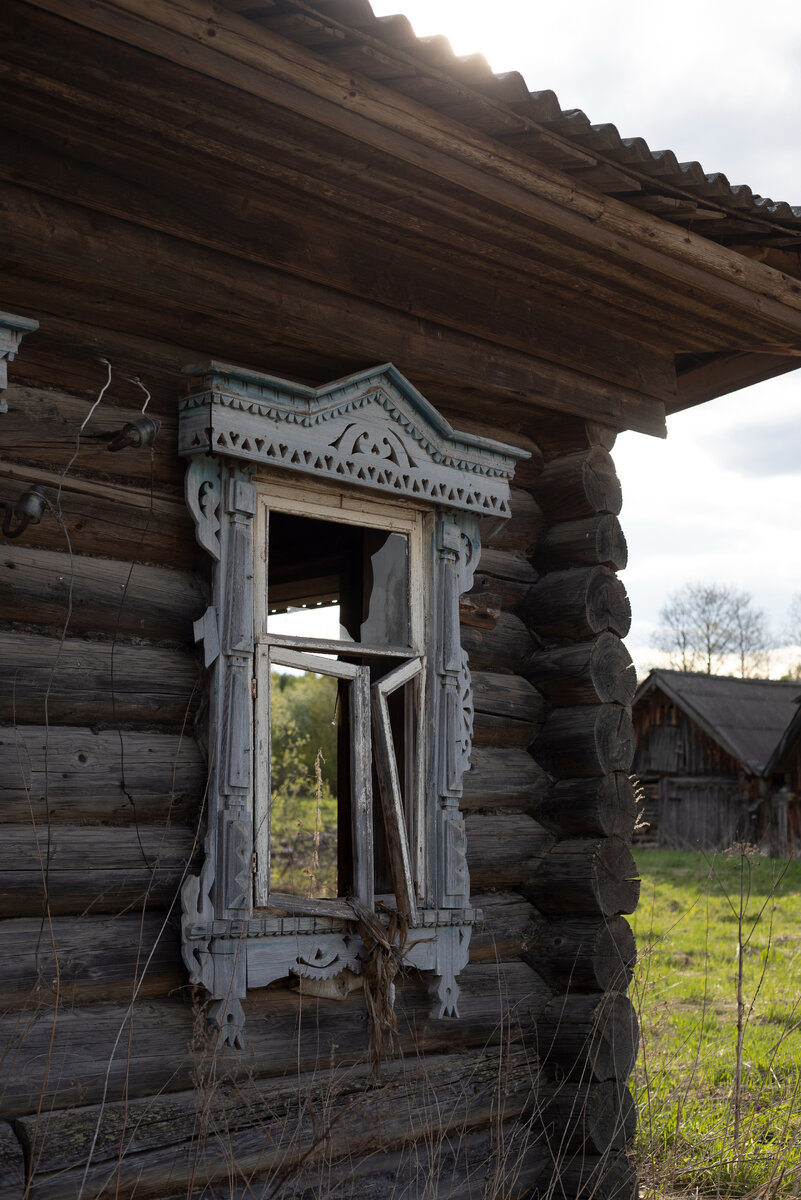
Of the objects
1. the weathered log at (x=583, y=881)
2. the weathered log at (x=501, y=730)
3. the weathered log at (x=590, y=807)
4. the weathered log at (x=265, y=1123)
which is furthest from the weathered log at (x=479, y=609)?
the weathered log at (x=265, y=1123)

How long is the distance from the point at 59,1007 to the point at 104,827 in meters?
0.50

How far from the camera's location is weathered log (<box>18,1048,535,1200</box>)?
3.10m

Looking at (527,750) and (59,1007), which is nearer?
(59,1007)

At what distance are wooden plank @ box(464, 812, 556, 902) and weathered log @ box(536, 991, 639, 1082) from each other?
0.51 m

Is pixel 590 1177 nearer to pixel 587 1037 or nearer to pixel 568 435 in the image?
pixel 587 1037

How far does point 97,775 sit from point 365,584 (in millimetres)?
1476

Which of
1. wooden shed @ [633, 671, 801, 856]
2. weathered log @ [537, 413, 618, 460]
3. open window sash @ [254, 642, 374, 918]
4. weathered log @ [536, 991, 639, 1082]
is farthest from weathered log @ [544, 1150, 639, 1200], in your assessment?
wooden shed @ [633, 671, 801, 856]

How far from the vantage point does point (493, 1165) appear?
417cm

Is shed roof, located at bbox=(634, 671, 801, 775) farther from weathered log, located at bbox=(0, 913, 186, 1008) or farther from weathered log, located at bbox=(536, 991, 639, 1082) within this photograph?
weathered log, located at bbox=(0, 913, 186, 1008)

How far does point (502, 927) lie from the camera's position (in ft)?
14.6

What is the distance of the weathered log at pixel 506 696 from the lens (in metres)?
4.56

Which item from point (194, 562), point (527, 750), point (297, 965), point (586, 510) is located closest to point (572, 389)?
point (586, 510)

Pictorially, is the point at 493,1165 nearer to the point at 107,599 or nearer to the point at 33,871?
the point at 33,871

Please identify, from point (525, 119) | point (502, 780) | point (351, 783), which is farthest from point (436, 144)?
point (502, 780)
